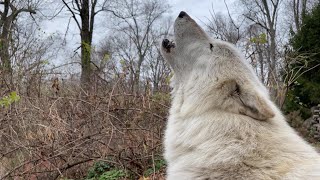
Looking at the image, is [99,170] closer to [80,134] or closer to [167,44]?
[80,134]

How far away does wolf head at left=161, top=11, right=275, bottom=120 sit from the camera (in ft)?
9.24

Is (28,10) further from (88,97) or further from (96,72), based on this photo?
(88,97)

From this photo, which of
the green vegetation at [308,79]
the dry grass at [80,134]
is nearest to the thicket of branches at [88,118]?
the dry grass at [80,134]

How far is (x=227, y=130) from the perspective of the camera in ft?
8.89

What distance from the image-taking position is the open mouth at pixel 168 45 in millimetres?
3686

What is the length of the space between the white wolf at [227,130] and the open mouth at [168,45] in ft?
0.98

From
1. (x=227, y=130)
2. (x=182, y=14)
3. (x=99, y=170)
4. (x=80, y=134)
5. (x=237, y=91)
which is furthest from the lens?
(x=99, y=170)

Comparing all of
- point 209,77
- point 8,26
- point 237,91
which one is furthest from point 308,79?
point 237,91

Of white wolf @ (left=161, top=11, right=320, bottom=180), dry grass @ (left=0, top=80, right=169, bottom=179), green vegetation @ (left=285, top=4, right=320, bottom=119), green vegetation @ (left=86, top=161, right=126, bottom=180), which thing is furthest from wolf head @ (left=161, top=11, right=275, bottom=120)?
green vegetation @ (left=285, top=4, right=320, bottom=119)

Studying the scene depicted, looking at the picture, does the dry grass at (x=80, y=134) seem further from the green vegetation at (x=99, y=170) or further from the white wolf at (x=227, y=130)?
the white wolf at (x=227, y=130)

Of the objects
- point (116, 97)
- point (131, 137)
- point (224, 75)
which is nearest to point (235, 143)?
point (224, 75)

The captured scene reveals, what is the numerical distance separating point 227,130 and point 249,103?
25 cm

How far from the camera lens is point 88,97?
24.4 ft

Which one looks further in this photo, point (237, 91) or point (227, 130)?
point (237, 91)
